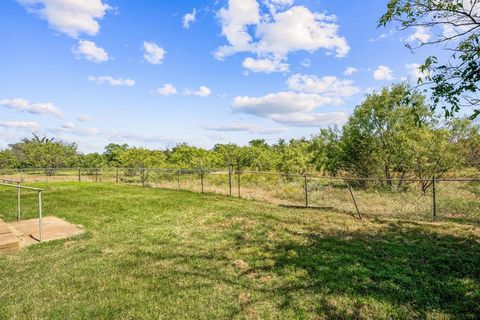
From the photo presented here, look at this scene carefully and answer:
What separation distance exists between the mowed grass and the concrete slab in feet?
1.54

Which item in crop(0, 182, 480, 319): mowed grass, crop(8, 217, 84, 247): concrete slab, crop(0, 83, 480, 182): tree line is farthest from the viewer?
crop(0, 83, 480, 182): tree line

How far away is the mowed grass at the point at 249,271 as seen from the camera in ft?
12.4

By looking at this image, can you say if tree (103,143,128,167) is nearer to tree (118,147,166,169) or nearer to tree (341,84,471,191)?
tree (118,147,166,169)

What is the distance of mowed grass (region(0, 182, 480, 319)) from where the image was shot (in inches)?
148

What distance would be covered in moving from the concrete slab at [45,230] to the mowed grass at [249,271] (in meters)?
0.47

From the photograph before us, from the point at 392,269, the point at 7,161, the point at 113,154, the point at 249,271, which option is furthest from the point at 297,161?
the point at 7,161

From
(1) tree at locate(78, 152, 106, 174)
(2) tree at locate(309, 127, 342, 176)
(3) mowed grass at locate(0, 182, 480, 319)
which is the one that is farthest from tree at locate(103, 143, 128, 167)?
(3) mowed grass at locate(0, 182, 480, 319)

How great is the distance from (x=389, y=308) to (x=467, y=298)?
1.21 m

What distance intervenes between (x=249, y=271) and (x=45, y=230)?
19.4 feet

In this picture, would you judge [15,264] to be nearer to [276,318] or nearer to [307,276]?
[276,318]

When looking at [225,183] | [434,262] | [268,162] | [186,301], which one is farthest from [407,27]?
[268,162]

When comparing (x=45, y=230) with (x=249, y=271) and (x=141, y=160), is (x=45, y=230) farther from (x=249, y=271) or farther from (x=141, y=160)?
(x=141, y=160)

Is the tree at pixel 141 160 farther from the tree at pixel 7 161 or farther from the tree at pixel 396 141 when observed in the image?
the tree at pixel 7 161

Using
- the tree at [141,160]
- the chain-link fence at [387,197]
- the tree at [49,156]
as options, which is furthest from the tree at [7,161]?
the chain-link fence at [387,197]
